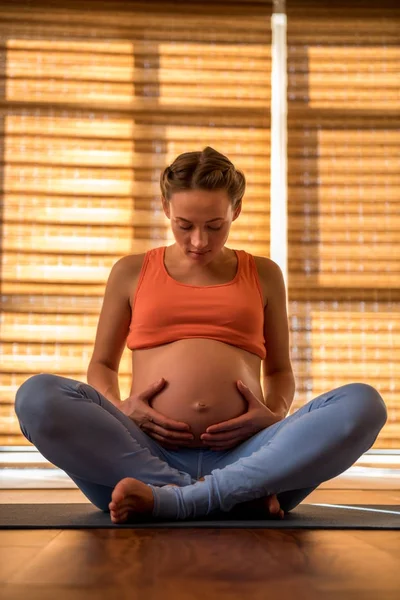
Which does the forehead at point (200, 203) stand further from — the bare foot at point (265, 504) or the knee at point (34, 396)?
the bare foot at point (265, 504)

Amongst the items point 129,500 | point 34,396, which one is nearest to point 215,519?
point 129,500

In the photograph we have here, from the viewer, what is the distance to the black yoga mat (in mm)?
1562

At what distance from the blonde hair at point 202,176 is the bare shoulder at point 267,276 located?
0.24 meters

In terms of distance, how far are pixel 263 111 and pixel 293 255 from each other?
741mm

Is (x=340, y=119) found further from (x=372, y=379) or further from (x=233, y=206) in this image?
(x=233, y=206)

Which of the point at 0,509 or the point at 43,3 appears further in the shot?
the point at 43,3

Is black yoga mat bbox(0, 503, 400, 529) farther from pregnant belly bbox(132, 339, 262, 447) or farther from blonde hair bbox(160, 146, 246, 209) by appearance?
blonde hair bbox(160, 146, 246, 209)

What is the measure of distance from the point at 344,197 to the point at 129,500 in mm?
2627

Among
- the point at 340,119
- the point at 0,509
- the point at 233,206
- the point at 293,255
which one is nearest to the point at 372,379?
the point at 293,255

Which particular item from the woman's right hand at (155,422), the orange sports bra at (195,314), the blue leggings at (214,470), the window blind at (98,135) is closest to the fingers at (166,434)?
the woman's right hand at (155,422)

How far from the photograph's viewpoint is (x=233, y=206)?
82.2 inches

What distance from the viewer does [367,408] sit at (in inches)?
64.0

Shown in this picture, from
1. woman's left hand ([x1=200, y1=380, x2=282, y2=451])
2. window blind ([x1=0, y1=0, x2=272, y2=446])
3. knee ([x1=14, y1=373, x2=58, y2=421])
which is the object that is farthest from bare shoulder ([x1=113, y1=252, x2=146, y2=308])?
window blind ([x1=0, y1=0, x2=272, y2=446])

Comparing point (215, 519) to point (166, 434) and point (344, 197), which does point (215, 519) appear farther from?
point (344, 197)
